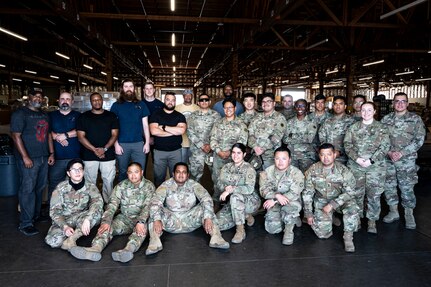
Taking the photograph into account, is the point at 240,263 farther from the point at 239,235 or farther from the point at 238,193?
the point at 238,193

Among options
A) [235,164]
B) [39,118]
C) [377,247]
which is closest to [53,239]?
[39,118]

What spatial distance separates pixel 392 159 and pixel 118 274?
3.90 m

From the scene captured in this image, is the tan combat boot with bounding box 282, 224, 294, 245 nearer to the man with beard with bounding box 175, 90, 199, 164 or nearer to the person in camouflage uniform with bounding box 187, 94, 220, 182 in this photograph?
the person in camouflage uniform with bounding box 187, 94, 220, 182

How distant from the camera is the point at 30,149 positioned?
4.59m

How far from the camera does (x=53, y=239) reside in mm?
4223

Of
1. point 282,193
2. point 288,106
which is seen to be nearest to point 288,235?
point 282,193

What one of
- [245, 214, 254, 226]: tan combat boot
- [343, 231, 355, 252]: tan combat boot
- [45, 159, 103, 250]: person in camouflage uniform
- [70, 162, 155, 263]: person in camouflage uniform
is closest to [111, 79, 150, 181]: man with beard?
[70, 162, 155, 263]: person in camouflage uniform

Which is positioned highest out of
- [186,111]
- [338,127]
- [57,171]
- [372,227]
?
[186,111]

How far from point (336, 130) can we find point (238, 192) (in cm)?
180

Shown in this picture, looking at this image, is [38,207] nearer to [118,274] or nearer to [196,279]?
[118,274]

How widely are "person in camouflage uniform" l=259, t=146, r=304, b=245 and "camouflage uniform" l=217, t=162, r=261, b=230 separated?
0.19m

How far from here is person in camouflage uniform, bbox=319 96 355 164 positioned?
17.5 feet

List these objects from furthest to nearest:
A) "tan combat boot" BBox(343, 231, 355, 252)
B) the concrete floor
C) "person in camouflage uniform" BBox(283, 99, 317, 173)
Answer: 1. "person in camouflage uniform" BBox(283, 99, 317, 173)
2. "tan combat boot" BBox(343, 231, 355, 252)
3. the concrete floor

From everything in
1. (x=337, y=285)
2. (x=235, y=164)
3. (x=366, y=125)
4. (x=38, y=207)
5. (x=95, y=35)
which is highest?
(x=95, y=35)
